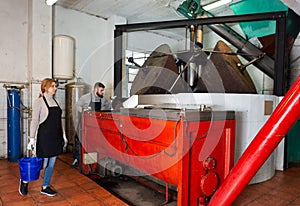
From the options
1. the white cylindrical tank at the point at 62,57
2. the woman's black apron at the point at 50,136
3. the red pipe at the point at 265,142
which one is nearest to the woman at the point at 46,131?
the woman's black apron at the point at 50,136

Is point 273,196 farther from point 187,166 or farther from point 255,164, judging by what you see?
point 255,164

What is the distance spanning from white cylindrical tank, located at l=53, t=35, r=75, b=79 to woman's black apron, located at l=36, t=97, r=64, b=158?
243cm

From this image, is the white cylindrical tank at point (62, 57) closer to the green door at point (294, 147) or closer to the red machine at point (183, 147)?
the red machine at point (183, 147)

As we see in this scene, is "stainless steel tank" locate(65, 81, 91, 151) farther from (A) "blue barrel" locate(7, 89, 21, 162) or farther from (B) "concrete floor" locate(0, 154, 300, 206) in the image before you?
(B) "concrete floor" locate(0, 154, 300, 206)

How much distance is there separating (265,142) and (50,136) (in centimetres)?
246

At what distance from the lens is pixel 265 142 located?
145cm

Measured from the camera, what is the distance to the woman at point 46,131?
283 cm

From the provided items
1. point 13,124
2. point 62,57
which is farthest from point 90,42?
point 13,124

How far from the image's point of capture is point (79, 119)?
12.9 feet

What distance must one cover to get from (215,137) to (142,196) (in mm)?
1374

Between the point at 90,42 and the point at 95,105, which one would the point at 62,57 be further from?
the point at 95,105

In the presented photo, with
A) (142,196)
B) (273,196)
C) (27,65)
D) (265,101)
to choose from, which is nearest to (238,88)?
(265,101)

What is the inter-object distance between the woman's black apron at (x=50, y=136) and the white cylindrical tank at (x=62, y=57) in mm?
2428

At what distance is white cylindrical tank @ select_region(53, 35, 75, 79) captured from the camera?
16.7ft
